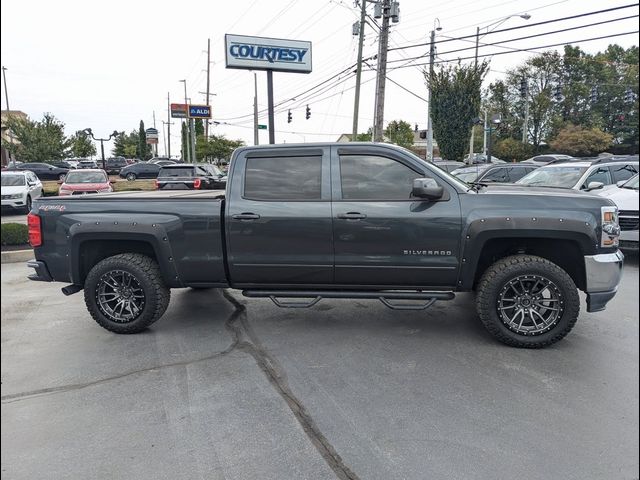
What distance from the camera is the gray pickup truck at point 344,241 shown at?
159 inches

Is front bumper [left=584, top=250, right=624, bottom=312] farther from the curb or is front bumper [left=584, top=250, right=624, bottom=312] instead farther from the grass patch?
the grass patch

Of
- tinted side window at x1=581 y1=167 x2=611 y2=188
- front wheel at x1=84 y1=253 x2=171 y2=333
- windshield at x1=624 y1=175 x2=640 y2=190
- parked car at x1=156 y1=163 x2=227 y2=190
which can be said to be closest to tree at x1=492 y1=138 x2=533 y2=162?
parked car at x1=156 y1=163 x2=227 y2=190

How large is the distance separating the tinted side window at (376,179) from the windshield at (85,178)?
47.9 ft

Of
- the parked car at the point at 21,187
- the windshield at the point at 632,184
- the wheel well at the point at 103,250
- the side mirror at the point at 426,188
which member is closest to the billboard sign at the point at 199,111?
the parked car at the point at 21,187

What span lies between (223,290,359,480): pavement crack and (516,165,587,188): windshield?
7449 millimetres

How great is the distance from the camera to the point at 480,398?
129 inches

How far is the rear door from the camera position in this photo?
431 centimetres

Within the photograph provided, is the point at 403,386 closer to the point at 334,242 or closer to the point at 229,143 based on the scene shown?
the point at 334,242

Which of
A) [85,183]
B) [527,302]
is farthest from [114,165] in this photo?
[527,302]

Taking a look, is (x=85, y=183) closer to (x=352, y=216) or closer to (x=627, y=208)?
(x=352, y=216)

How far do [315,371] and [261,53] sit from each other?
38.9 ft

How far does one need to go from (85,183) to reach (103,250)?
41.4 ft

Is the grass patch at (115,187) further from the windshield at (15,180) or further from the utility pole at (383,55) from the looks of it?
the utility pole at (383,55)

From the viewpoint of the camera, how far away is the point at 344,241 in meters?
4.27
